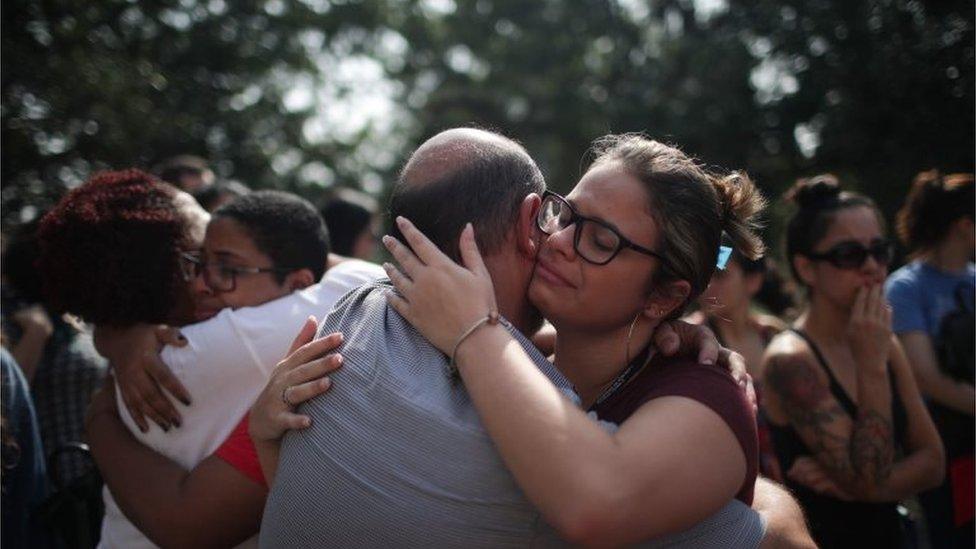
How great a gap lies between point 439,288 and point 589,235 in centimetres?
51

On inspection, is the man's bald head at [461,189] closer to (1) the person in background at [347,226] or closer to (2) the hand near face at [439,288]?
(2) the hand near face at [439,288]

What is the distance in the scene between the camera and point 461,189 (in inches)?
86.6

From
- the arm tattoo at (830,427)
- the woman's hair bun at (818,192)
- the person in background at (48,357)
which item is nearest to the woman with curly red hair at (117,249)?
the person in background at (48,357)

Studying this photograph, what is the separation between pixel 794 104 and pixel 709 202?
8.33 m

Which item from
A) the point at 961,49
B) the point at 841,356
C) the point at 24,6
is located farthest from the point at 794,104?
the point at 24,6

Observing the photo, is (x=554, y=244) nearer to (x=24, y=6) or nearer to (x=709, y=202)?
(x=709, y=202)

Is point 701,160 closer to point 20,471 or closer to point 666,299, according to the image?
point 666,299

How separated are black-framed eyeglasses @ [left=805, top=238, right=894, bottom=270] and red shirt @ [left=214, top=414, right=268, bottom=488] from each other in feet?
9.27

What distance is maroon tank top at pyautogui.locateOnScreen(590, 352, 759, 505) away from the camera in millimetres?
2084

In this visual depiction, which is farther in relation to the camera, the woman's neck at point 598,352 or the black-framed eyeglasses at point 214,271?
the black-framed eyeglasses at point 214,271

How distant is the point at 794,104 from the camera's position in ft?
33.4

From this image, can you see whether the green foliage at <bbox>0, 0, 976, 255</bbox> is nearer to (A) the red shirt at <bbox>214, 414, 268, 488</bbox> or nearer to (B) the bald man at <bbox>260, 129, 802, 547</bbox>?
(B) the bald man at <bbox>260, 129, 802, 547</bbox>

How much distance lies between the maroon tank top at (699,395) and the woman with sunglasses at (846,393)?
188 cm

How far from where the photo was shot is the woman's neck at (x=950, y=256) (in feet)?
17.8
